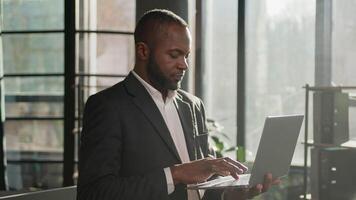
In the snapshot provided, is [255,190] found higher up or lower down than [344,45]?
lower down

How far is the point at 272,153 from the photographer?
1.59 m

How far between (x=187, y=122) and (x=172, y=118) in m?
0.05

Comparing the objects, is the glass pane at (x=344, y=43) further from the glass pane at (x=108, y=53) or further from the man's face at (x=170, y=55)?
the man's face at (x=170, y=55)

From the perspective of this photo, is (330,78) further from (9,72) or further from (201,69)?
(9,72)

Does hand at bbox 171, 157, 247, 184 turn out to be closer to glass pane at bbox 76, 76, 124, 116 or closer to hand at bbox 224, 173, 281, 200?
hand at bbox 224, 173, 281, 200

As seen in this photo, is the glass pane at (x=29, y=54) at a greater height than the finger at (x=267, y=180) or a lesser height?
greater

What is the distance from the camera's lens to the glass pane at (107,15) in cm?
444

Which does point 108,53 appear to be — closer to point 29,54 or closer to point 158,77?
point 29,54

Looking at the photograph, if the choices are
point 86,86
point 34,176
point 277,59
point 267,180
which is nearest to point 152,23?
point 267,180

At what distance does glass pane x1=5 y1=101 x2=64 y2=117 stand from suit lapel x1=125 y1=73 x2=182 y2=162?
2988 mm

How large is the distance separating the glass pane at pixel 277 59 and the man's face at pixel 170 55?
8.77 ft

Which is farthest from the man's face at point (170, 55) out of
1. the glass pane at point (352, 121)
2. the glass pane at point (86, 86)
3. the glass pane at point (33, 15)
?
the glass pane at point (33, 15)

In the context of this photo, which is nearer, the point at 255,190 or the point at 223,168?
the point at 223,168

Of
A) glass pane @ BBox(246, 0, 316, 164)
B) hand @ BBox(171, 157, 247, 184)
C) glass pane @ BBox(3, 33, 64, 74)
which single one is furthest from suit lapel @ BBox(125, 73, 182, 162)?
glass pane @ BBox(3, 33, 64, 74)
